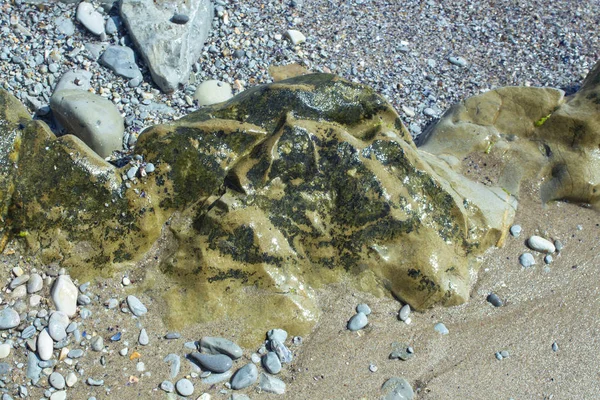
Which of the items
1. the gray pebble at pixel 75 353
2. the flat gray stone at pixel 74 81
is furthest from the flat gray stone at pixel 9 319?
the flat gray stone at pixel 74 81

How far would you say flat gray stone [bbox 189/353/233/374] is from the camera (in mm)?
3951

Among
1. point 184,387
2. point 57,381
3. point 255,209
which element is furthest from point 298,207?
point 57,381

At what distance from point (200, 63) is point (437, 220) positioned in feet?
10.6

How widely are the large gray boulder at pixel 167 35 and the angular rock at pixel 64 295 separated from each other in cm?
257

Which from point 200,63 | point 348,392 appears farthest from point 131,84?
point 348,392

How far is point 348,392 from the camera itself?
13.0 ft

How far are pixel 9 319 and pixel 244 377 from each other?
1586 mm

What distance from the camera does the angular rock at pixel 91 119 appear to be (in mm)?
5398

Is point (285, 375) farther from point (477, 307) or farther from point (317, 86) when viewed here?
point (317, 86)

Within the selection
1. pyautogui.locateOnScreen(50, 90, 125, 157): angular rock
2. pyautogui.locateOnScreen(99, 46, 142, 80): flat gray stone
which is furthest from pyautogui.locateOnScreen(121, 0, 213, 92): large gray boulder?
pyautogui.locateOnScreen(50, 90, 125, 157): angular rock

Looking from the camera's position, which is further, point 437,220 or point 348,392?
point 437,220

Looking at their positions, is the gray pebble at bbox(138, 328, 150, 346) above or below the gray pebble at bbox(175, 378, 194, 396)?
below

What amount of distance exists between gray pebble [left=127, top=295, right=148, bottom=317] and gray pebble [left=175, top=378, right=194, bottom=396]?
1.90 ft

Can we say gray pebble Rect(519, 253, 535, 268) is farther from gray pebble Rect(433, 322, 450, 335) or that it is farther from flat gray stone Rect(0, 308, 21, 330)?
flat gray stone Rect(0, 308, 21, 330)
